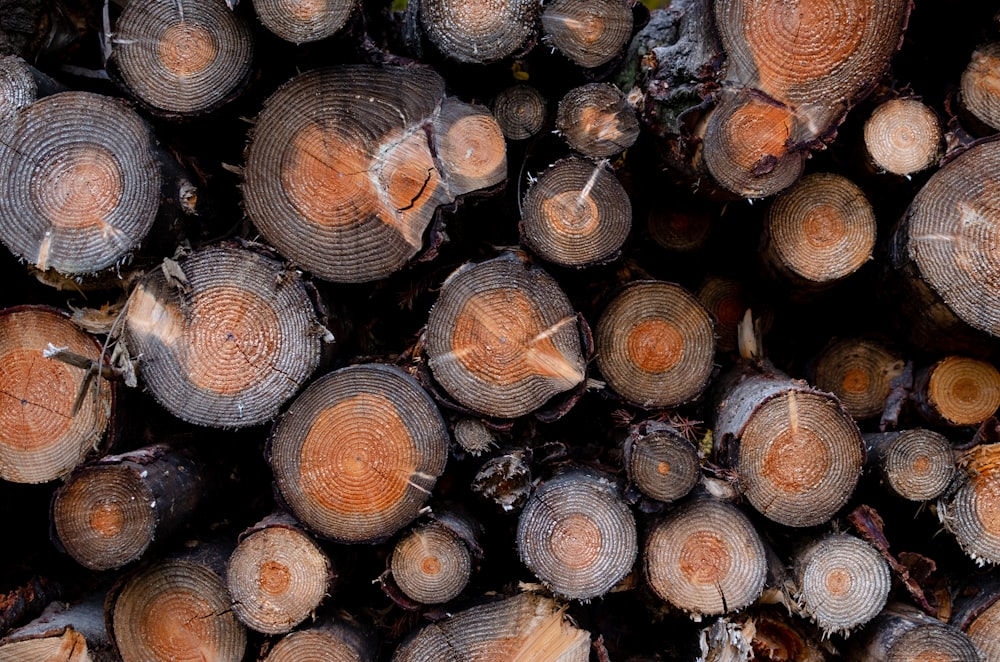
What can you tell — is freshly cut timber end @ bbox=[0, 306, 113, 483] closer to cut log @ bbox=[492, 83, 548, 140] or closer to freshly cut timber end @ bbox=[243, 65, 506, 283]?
freshly cut timber end @ bbox=[243, 65, 506, 283]

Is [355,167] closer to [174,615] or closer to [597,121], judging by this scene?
[597,121]

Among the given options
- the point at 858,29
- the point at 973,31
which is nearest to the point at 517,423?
the point at 858,29

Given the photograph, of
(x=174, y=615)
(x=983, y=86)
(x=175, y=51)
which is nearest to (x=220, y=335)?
(x=175, y=51)

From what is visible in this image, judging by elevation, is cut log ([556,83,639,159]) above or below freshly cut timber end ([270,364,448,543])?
above

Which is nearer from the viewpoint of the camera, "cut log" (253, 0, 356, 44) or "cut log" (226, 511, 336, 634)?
"cut log" (253, 0, 356, 44)

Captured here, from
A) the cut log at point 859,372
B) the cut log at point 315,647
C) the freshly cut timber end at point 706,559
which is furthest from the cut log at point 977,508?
the cut log at point 315,647

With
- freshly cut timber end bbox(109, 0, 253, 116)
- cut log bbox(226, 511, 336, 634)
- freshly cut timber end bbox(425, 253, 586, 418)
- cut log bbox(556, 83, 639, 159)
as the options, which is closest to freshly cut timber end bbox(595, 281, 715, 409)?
freshly cut timber end bbox(425, 253, 586, 418)
